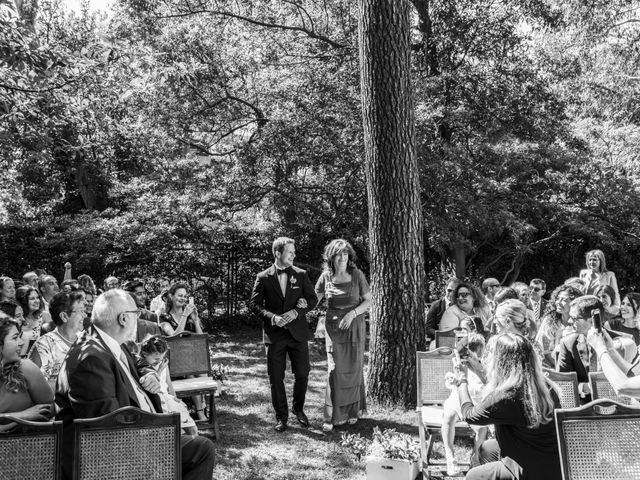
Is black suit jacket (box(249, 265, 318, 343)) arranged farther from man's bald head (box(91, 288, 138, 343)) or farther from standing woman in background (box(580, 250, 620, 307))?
standing woman in background (box(580, 250, 620, 307))

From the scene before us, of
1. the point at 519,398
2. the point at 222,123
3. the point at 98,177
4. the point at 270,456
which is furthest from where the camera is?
the point at 98,177

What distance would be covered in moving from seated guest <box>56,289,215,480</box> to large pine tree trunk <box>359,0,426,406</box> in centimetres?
382

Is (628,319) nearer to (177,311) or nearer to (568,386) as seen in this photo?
(568,386)

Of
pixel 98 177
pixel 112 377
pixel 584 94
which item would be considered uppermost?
pixel 584 94

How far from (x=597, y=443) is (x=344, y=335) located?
399cm

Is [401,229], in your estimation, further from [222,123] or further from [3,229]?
[3,229]

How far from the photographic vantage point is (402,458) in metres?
4.80

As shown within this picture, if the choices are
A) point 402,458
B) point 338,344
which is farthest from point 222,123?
point 402,458

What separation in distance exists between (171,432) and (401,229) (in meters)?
4.71

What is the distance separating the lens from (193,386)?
6.75 metres

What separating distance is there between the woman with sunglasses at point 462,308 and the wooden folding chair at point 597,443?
3.99 m

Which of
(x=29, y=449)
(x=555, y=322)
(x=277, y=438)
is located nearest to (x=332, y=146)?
(x=555, y=322)

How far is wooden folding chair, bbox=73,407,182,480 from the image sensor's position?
10.6 ft

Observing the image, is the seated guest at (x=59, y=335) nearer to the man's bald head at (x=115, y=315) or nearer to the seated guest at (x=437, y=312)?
the man's bald head at (x=115, y=315)
